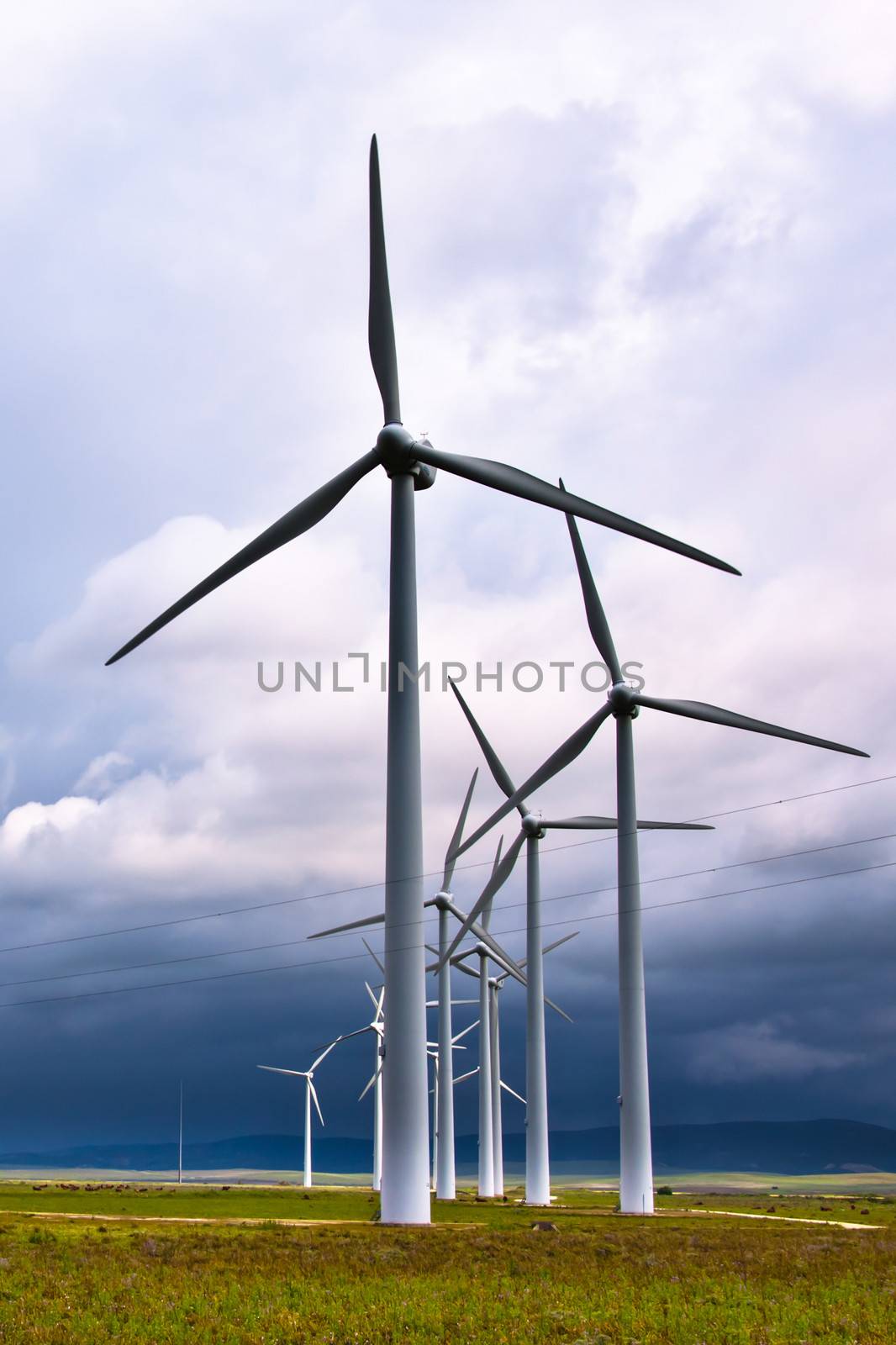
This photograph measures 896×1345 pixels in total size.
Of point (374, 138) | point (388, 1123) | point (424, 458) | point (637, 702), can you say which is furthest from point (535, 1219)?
point (374, 138)

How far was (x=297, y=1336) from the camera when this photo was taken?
20.1 m

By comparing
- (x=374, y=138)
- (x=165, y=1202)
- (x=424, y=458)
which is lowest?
(x=165, y=1202)

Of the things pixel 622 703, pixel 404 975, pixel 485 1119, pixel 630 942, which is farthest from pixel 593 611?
pixel 485 1119

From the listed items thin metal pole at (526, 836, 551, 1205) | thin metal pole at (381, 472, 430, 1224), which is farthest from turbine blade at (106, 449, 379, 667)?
thin metal pole at (526, 836, 551, 1205)

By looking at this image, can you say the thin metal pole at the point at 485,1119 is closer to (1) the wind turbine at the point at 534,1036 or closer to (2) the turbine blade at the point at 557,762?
(1) the wind turbine at the point at 534,1036

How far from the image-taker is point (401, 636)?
48000 mm

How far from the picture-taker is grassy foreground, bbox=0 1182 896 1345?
67.4ft

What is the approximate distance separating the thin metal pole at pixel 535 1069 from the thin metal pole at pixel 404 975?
1343 inches

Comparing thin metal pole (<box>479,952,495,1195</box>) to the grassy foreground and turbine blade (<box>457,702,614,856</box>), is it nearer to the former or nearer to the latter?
turbine blade (<box>457,702,614,856</box>)

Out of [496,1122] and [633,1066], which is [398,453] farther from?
[496,1122]

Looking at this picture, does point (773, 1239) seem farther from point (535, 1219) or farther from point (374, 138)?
point (374, 138)

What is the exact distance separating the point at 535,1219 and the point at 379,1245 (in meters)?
21.3

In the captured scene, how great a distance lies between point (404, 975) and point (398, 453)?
20158 millimetres

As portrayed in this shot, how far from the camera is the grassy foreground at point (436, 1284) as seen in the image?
67.4 ft
